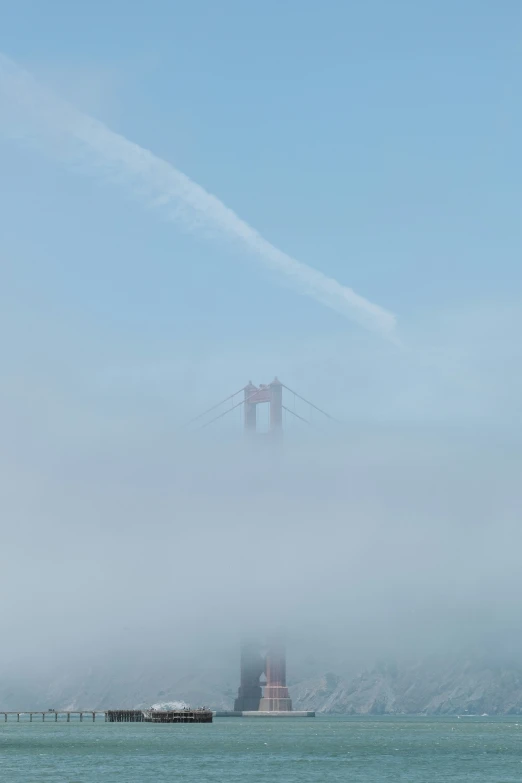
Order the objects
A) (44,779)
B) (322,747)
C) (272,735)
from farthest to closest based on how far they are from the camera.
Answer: (272,735) < (322,747) < (44,779)

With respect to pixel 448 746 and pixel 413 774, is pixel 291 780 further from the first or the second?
pixel 448 746

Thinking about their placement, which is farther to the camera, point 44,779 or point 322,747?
point 322,747

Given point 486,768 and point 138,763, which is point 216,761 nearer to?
point 138,763

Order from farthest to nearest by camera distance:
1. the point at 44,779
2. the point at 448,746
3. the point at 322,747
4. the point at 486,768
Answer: the point at 448,746 → the point at 322,747 → the point at 486,768 → the point at 44,779

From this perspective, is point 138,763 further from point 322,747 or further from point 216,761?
point 322,747

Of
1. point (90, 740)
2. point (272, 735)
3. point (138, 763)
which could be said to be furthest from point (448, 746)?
point (138, 763)

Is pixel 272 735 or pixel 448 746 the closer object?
pixel 448 746

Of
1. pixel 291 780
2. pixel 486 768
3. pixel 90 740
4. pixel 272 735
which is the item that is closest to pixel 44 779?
pixel 291 780

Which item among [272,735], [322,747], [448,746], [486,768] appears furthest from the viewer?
[272,735]

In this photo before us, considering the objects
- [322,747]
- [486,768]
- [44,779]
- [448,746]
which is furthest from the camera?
[448,746]
